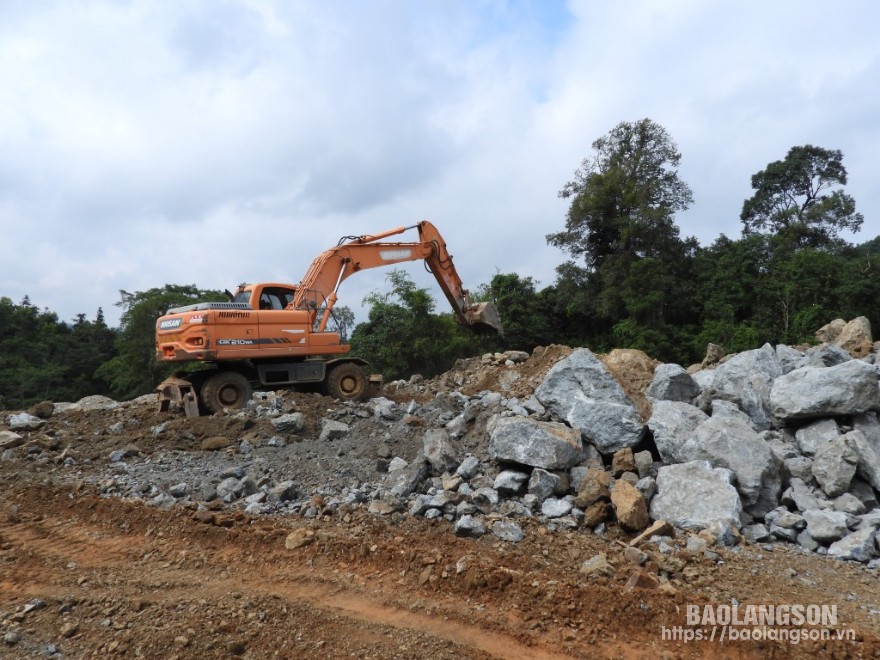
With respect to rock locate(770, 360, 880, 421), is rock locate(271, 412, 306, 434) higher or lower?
lower

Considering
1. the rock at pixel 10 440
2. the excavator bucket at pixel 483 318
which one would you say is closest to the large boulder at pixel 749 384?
the excavator bucket at pixel 483 318

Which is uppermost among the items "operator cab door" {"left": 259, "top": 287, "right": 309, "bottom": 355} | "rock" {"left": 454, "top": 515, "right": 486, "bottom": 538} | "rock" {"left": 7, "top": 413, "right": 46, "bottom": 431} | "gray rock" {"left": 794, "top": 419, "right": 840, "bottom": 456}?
"operator cab door" {"left": 259, "top": 287, "right": 309, "bottom": 355}

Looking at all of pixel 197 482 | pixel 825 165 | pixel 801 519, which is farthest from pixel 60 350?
pixel 825 165

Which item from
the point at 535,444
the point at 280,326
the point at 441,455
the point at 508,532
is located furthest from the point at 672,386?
the point at 280,326

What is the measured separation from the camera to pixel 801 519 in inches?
187

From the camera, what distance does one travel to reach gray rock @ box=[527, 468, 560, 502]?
17.1 feet

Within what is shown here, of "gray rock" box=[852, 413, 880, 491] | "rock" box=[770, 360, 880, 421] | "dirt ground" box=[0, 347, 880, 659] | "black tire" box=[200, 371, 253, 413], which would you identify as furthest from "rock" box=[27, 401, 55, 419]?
"gray rock" box=[852, 413, 880, 491]

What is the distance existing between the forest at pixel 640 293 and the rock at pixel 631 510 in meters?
15.3

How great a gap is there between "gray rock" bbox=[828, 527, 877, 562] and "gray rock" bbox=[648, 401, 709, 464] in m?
1.34

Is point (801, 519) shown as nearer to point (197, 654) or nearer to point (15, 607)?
point (197, 654)

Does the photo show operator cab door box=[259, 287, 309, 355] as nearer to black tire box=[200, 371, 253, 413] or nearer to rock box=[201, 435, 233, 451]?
black tire box=[200, 371, 253, 413]

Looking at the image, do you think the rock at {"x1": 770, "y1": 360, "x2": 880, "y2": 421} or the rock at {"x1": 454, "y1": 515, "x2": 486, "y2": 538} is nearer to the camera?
the rock at {"x1": 454, "y1": 515, "x2": 486, "y2": 538}

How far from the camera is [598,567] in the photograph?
393 cm

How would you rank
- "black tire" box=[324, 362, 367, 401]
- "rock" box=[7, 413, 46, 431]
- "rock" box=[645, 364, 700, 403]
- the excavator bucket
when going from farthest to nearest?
1. the excavator bucket
2. "black tire" box=[324, 362, 367, 401]
3. "rock" box=[7, 413, 46, 431]
4. "rock" box=[645, 364, 700, 403]
